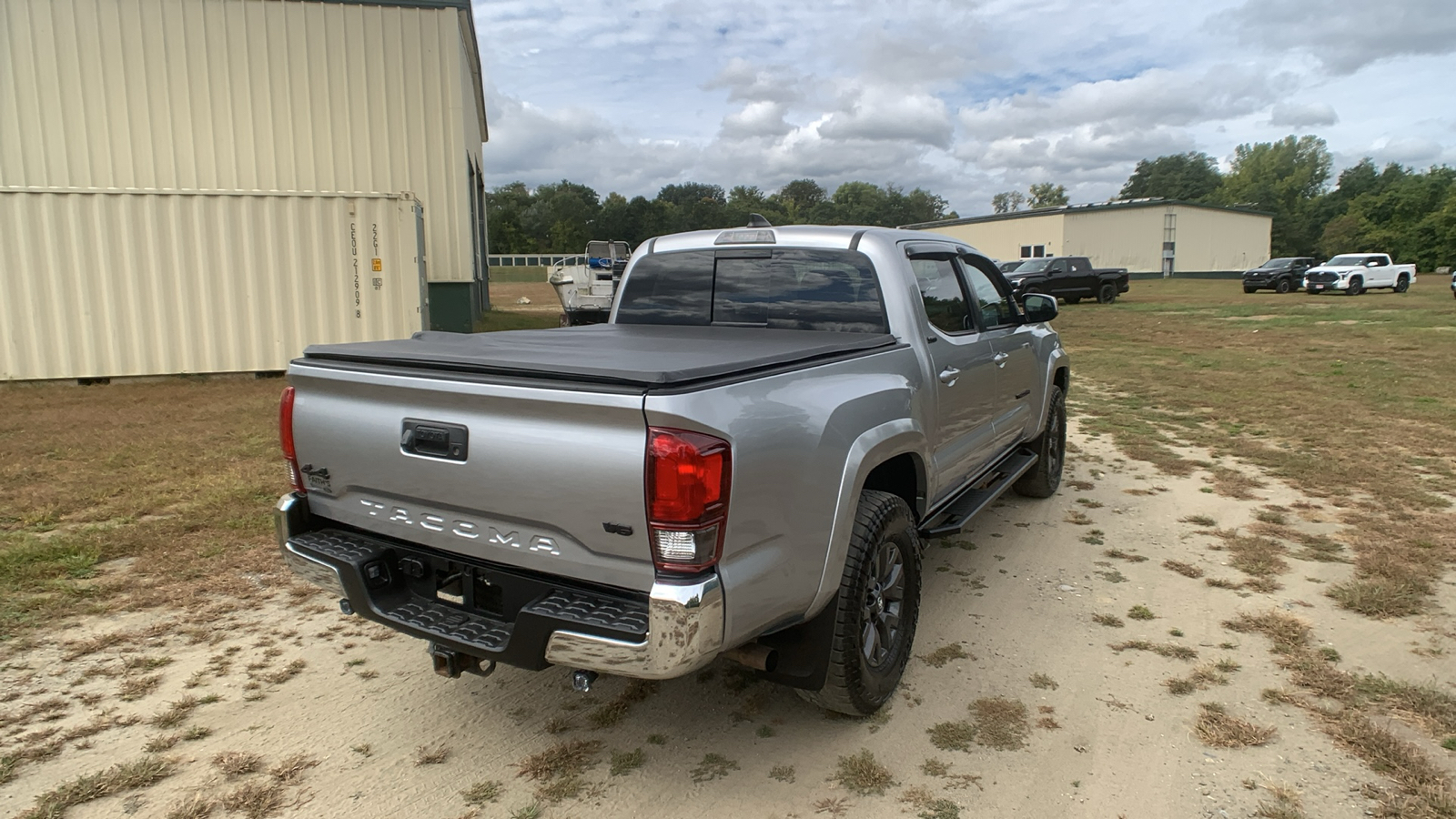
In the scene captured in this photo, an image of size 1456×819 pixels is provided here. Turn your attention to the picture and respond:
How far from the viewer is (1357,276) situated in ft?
103

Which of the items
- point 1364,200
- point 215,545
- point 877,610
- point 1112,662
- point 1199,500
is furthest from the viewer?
point 1364,200

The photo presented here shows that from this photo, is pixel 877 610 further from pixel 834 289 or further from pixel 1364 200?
pixel 1364 200

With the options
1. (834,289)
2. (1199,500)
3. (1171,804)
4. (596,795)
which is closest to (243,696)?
(596,795)

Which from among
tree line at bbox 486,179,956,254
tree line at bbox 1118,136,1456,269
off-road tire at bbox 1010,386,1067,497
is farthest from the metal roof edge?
off-road tire at bbox 1010,386,1067,497

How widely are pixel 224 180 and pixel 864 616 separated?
1404 cm

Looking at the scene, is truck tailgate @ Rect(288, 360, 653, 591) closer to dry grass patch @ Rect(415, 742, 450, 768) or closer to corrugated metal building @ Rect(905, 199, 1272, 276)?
dry grass patch @ Rect(415, 742, 450, 768)

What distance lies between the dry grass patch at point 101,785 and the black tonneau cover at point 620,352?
1425mm

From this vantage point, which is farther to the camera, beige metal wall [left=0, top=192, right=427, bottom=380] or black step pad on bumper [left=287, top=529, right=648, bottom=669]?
beige metal wall [left=0, top=192, right=427, bottom=380]

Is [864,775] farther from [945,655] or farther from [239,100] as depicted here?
[239,100]

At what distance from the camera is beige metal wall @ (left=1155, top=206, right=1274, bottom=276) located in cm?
5188

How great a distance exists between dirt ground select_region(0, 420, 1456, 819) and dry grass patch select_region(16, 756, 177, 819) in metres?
0.02

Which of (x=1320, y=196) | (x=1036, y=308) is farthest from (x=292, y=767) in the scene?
(x=1320, y=196)

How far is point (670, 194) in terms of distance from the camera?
109 m

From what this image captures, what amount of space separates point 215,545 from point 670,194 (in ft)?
356
